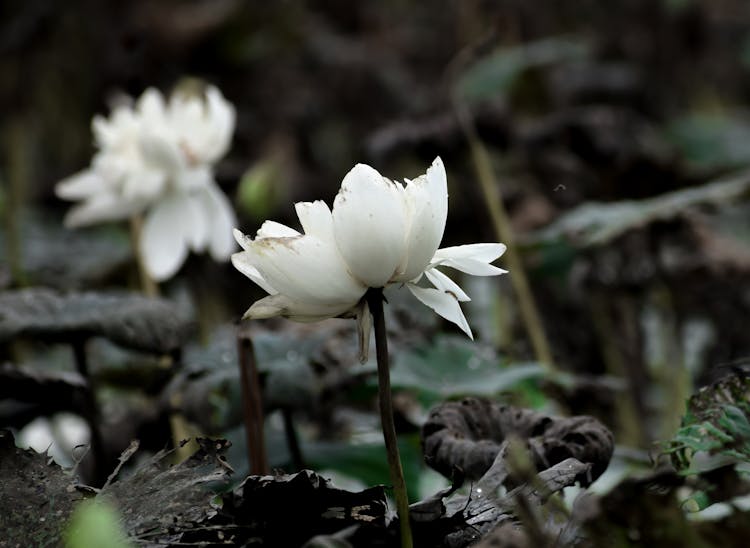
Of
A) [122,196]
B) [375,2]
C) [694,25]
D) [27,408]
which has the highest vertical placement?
[375,2]

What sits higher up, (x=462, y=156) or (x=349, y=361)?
(x=462, y=156)

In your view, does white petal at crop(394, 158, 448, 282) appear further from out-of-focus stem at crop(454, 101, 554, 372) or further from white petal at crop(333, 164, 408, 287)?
out-of-focus stem at crop(454, 101, 554, 372)

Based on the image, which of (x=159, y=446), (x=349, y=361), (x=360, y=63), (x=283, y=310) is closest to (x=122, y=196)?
(x=159, y=446)

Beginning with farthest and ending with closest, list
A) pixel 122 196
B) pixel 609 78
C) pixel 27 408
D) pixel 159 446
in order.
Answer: pixel 609 78 → pixel 122 196 → pixel 159 446 → pixel 27 408

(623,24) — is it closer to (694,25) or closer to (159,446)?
(694,25)

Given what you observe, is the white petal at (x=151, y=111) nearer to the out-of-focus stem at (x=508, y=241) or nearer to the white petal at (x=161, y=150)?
the white petal at (x=161, y=150)
